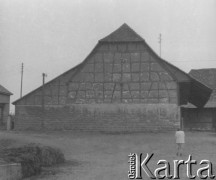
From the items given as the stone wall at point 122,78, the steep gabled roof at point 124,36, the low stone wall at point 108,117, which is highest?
the steep gabled roof at point 124,36

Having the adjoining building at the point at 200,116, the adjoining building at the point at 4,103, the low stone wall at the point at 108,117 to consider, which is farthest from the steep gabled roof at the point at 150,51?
the adjoining building at the point at 4,103

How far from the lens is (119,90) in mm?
30578

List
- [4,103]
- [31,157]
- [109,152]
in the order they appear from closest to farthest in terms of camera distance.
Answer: [31,157], [109,152], [4,103]

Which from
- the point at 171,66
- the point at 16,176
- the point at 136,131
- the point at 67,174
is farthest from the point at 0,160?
the point at 171,66

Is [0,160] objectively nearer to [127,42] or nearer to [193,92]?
[127,42]

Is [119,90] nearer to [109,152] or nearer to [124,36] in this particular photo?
[124,36]

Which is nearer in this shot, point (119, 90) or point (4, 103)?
point (119, 90)

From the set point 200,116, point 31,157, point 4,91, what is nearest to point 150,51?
point 200,116

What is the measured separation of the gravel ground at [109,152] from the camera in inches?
520

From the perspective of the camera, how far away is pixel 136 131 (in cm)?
2983

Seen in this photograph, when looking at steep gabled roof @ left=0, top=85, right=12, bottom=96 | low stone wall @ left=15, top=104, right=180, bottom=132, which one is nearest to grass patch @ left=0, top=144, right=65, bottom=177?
low stone wall @ left=15, top=104, right=180, bottom=132

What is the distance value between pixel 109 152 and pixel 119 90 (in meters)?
10.8

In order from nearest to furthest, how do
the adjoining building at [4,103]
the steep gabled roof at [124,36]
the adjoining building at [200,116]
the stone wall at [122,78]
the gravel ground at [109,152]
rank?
the gravel ground at [109,152] → the stone wall at [122,78] → the steep gabled roof at [124,36] → the adjoining building at [200,116] → the adjoining building at [4,103]

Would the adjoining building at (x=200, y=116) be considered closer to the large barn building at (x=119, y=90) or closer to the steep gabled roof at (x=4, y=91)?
the large barn building at (x=119, y=90)
